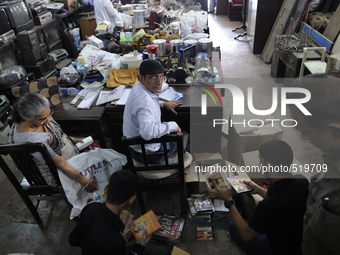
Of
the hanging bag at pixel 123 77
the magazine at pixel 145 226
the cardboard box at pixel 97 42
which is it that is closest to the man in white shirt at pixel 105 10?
the cardboard box at pixel 97 42

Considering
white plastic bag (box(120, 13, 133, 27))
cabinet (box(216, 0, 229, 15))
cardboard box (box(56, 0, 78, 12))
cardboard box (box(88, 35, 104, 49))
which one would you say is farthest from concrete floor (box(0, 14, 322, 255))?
cabinet (box(216, 0, 229, 15))

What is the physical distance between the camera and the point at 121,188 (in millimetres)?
1587

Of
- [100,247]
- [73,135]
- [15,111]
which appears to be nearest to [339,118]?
[100,247]

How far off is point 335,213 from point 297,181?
35 centimetres

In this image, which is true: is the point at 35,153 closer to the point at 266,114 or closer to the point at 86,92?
the point at 86,92

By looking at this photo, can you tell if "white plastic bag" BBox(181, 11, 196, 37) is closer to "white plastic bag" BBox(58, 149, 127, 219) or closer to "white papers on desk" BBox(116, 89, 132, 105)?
"white papers on desk" BBox(116, 89, 132, 105)

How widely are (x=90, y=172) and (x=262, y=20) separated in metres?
5.16

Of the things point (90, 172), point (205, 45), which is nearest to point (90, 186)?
point (90, 172)

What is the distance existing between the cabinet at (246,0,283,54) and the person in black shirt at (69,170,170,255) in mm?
5150

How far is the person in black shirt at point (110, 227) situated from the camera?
1.36 metres

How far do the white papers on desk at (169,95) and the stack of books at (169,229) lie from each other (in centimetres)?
115

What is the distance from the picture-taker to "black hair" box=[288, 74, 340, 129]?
951mm

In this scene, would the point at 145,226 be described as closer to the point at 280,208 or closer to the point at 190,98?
the point at 280,208

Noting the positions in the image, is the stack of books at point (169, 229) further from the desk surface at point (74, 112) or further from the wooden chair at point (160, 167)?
the desk surface at point (74, 112)
